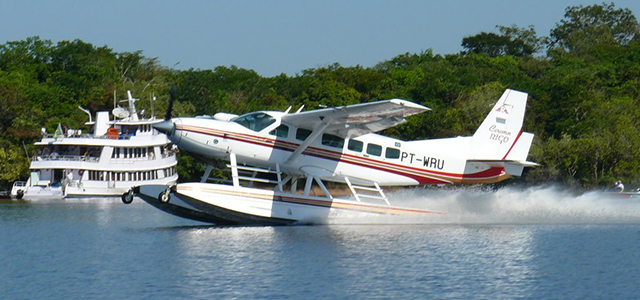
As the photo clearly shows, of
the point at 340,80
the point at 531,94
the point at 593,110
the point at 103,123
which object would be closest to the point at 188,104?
the point at 340,80

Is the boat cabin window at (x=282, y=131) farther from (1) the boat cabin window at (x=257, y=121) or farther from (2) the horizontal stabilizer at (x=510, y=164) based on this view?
(2) the horizontal stabilizer at (x=510, y=164)

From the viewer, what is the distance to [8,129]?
5594 centimetres

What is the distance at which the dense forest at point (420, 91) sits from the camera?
49.4 meters

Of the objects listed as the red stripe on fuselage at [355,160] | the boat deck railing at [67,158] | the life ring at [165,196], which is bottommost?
the boat deck railing at [67,158]

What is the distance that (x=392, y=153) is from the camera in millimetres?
27219

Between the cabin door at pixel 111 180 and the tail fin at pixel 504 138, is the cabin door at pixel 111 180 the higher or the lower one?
the lower one

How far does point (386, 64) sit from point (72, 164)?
41.2 meters

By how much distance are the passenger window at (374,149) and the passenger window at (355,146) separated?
0.90ft

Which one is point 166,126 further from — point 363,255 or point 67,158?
point 67,158

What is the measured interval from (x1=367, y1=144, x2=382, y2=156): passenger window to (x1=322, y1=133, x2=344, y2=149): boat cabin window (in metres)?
0.83

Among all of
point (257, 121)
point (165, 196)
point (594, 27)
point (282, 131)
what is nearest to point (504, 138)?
point (282, 131)

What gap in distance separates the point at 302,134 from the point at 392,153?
269 centimetres

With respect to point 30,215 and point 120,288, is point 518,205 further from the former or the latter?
point 30,215

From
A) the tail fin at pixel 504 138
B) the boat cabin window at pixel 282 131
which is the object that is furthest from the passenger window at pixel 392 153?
the boat cabin window at pixel 282 131
